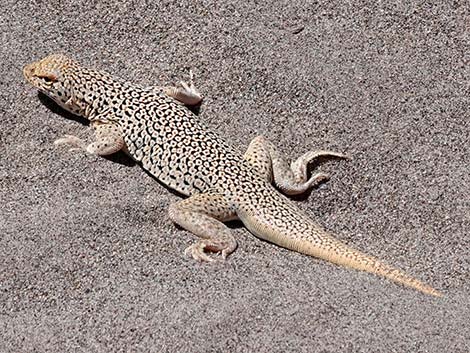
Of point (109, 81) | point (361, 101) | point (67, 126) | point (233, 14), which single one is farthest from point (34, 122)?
point (361, 101)

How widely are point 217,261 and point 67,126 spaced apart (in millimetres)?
1579

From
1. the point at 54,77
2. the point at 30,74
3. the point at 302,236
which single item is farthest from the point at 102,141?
the point at 302,236

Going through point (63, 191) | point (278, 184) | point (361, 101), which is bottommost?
point (63, 191)

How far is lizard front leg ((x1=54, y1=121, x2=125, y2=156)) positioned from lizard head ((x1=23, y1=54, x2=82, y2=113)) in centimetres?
30

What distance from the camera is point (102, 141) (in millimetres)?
4973

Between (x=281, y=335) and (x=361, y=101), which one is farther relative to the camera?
(x=361, y=101)

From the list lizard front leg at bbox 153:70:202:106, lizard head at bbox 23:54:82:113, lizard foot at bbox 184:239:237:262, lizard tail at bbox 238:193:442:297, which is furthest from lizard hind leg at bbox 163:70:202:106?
lizard foot at bbox 184:239:237:262

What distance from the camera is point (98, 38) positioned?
5.54m

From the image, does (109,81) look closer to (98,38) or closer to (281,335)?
(98,38)

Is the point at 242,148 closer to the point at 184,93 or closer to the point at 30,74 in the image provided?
the point at 184,93

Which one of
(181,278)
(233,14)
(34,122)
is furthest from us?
(233,14)

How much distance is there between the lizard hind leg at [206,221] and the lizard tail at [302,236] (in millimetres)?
134

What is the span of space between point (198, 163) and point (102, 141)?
644 millimetres

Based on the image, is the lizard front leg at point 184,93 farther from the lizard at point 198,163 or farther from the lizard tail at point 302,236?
the lizard tail at point 302,236
